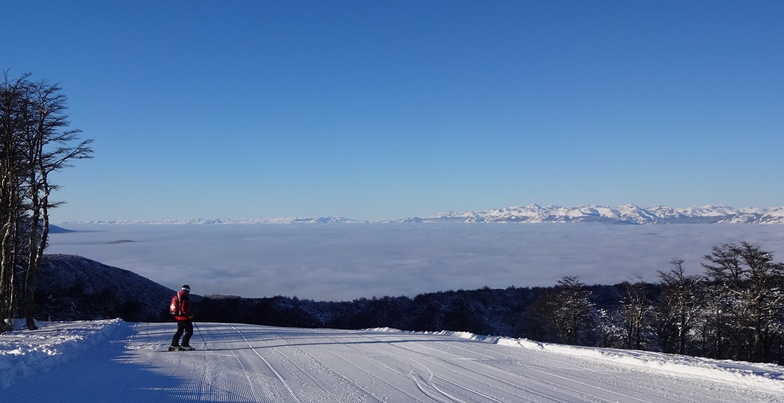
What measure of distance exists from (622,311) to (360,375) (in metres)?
43.9

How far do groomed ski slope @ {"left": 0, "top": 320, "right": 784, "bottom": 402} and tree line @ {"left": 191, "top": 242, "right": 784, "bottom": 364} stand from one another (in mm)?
24130

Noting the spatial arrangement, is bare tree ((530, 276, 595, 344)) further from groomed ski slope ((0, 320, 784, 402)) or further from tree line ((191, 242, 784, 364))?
groomed ski slope ((0, 320, 784, 402))

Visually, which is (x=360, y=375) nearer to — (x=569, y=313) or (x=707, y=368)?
(x=707, y=368)

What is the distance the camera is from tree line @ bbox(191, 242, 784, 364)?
1183 inches

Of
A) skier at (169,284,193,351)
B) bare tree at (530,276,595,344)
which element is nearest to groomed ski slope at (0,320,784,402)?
skier at (169,284,193,351)

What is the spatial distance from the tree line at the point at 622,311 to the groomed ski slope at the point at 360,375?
24130mm

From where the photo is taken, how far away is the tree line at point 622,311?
98.6 feet

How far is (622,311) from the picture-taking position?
4603 centimetres

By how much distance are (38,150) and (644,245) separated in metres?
187

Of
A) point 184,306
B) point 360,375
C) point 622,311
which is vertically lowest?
point 622,311

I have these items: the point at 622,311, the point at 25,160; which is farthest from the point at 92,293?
the point at 622,311

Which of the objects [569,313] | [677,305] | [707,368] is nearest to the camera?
[707,368]

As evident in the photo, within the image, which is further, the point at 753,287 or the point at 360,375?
the point at 753,287

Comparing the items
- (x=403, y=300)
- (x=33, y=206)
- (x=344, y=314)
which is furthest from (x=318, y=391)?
(x=403, y=300)
